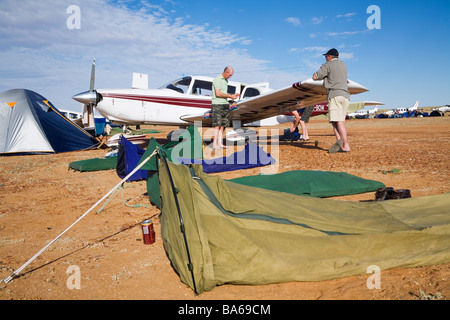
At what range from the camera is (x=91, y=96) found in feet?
33.4

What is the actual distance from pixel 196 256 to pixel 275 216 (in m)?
0.87

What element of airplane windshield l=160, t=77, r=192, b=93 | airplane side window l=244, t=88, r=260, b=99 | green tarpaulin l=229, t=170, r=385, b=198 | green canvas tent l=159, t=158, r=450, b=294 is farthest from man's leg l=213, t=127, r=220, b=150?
green canvas tent l=159, t=158, r=450, b=294

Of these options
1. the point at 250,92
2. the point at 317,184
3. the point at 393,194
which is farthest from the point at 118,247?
the point at 250,92

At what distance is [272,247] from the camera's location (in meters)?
2.29

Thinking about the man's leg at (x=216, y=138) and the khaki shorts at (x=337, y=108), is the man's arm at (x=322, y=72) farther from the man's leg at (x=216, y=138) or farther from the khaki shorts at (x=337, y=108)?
the man's leg at (x=216, y=138)

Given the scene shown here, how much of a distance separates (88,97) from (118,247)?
863cm

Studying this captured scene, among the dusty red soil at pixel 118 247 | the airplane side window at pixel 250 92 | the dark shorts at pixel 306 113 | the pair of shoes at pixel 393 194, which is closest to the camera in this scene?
the dusty red soil at pixel 118 247

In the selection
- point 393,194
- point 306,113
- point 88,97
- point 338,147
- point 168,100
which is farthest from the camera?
point 168,100

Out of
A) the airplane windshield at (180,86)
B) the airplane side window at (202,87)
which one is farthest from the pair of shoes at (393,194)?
the airplane windshield at (180,86)

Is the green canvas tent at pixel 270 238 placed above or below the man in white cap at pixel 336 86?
below

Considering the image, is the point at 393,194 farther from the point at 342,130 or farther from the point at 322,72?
the point at 322,72

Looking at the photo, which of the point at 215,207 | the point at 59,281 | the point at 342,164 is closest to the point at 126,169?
the point at 59,281

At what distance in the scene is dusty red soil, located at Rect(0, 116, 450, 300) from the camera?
2113 millimetres

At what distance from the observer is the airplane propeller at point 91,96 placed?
33.3ft
